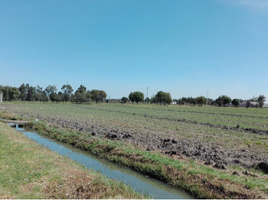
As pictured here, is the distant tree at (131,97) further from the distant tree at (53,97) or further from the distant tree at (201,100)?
the distant tree at (53,97)

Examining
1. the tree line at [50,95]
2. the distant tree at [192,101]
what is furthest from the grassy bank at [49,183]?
the distant tree at [192,101]

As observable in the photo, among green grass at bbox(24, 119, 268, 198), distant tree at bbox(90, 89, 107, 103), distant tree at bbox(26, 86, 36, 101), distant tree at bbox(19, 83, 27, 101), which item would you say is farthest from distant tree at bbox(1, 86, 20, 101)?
green grass at bbox(24, 119, 268, 198)

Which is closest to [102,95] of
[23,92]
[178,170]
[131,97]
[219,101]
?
[131,97]

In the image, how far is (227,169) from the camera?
8383mm

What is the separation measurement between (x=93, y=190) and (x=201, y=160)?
18.7 ft

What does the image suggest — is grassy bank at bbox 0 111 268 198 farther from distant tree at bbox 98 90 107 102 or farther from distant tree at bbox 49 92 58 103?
distant tree at bbox 98 90 107 102

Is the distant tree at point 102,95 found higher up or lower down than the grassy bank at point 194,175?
higher up

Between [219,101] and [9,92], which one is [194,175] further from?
[219,101]

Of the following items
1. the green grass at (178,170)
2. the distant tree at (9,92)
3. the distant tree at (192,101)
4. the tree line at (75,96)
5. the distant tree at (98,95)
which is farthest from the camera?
the distant tree at (98,95)

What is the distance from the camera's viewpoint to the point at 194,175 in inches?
298

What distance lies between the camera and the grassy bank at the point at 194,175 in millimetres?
6469

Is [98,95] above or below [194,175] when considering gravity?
above

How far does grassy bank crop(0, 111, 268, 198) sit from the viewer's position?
255 inches

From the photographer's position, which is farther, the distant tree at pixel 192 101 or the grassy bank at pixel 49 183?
the distant tree at pixel 192 101
